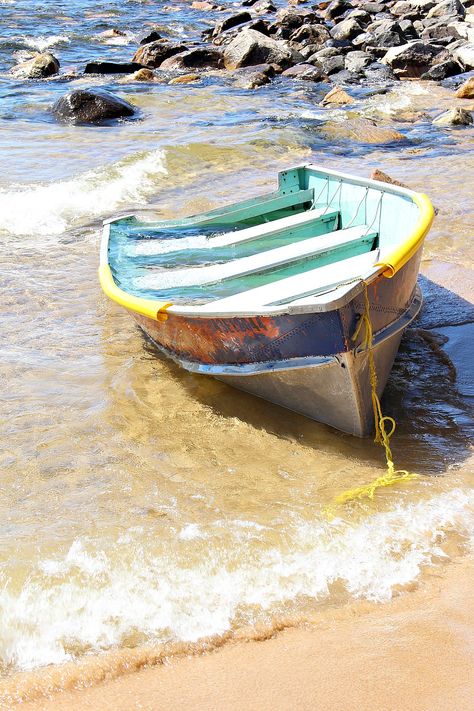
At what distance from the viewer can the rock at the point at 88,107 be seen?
46.3ft

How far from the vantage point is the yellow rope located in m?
4.06

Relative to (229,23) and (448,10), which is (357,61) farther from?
(229,23)

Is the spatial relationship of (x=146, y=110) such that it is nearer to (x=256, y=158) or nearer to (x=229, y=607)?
(x=256, y=158)

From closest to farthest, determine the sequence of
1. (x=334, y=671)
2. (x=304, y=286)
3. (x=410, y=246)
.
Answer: (x=334, y=671)
(x=410, y=246)
(x=304, y=286)

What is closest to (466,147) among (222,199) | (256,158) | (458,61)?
(256,158)

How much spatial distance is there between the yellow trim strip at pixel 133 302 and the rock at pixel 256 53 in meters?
15.3

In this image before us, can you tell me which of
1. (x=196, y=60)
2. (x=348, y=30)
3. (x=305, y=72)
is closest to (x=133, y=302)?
(x=305, y=72)

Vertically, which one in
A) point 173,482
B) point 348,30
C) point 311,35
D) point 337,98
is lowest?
point 173,482

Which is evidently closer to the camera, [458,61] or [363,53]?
[458,61]

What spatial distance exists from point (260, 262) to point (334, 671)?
135 inches

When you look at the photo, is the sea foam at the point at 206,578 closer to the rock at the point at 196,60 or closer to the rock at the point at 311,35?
the rock at the point at 196,60

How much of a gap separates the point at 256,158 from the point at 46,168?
10.4ft

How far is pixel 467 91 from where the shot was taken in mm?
15219

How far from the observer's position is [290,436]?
4668 mm
